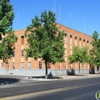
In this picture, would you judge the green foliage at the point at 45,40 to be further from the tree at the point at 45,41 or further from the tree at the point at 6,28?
the tree at the point at 6,28

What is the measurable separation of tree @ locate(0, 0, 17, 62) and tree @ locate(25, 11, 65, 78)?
9566 mm

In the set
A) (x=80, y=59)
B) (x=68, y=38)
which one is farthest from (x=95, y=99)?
(x=68, y=38)

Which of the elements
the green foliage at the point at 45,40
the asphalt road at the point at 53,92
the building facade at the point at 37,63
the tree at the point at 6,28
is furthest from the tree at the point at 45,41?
the asphalt road at the point at 53,92

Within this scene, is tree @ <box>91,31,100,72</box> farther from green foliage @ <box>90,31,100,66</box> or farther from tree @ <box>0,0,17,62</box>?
tree @ <box>0,0,17,62</box>

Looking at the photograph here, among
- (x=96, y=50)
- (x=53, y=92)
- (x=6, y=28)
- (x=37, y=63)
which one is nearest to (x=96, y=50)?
(x=96, y=50)

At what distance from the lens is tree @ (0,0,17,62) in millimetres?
24297

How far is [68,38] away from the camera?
54219mm

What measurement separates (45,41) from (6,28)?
10840 mm

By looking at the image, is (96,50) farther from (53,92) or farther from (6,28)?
(53,92)

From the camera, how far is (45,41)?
1380 inches

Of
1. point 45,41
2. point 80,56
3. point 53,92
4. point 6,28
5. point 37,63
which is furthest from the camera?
point 37,63

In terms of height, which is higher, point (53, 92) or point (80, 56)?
point (80, 56)

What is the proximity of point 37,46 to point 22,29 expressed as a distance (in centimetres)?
2087

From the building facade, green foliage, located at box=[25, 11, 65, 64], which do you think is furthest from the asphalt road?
the building facade
